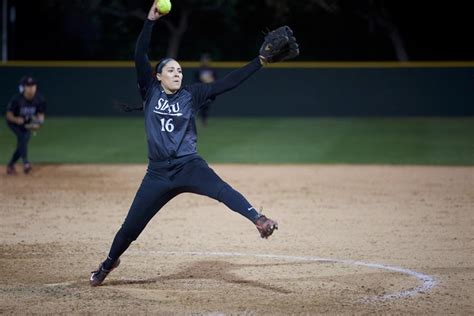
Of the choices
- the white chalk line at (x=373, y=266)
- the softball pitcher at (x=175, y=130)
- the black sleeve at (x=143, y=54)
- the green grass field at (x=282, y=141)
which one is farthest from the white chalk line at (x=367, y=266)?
the green grass field at (x=282, y=141)

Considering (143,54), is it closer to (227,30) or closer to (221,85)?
(221,85)

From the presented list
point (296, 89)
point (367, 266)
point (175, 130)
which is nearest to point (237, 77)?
point (175, 130)

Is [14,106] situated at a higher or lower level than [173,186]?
lower

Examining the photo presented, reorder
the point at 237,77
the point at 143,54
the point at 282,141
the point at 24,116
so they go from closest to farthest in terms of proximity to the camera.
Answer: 1. the point at 237,77
2. the point at 143,54
3. the point at 24,116
4. the point at 282,141

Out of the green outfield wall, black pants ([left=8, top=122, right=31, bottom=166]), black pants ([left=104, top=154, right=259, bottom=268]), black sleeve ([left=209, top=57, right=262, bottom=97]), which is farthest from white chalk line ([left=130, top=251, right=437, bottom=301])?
the green outfield wall

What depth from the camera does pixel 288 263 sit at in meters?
9.13

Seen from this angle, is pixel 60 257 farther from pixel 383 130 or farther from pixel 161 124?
pixel 383 130

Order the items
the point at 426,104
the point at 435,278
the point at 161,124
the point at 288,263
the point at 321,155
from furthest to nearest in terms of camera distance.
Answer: the point at 426,104 → the point at 321,155 → the point at 288,263 → the point at 435,278 → the point at 161,124

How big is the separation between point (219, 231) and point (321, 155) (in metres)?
8.75

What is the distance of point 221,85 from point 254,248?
111 inches

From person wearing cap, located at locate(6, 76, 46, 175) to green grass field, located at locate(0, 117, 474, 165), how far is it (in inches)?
84.3

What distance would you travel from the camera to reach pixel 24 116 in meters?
16.4

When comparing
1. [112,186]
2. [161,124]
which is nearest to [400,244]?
[161,124]

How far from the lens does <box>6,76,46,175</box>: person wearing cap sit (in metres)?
16.2
